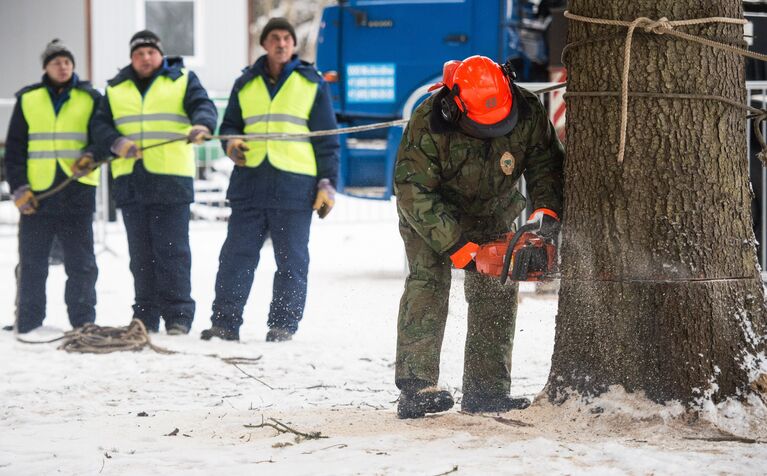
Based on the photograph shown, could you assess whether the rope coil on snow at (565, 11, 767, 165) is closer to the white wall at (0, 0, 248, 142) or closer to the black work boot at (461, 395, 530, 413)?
the black work boot at (461, 395, 530, 413)

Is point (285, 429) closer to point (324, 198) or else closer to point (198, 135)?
point (324, 198)

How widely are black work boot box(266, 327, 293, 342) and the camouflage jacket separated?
2497mm

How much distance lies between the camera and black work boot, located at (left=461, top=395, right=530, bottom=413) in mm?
4430

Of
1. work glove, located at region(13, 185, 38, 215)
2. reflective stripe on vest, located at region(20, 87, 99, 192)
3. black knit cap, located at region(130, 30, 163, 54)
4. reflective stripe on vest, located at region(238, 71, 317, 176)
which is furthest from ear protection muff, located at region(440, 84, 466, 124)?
work glove, located at region(13, 185, 38, 215)

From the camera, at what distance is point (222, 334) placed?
680 centimetres

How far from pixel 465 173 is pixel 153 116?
130 inches

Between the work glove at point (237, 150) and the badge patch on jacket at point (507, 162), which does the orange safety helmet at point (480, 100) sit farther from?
the work glove at point (237, 150)

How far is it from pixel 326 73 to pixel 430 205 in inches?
235

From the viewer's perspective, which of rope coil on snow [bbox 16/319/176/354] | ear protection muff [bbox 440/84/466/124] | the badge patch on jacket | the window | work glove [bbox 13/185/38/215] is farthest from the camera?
the window

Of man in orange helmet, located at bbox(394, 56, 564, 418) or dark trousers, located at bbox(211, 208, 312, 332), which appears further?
dark trousers, located at bbox(211, 208, 312, 332)

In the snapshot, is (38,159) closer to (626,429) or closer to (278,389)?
(278,389)

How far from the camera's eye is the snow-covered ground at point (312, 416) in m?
3.52

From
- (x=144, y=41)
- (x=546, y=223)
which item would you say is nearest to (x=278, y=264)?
(x=144, y=41)

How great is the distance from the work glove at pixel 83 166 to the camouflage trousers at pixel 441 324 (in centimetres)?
324
